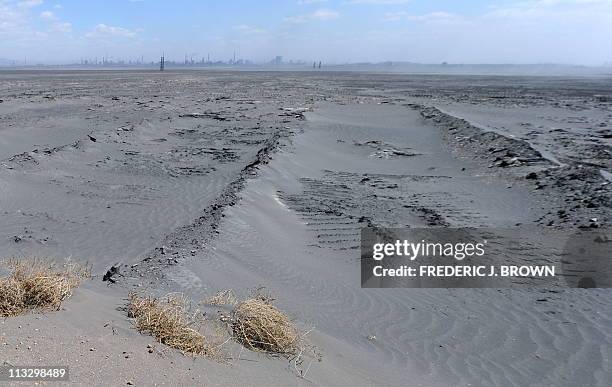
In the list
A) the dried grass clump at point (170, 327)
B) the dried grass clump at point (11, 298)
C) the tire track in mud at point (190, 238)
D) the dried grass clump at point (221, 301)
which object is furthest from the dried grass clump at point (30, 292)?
the tire track in mud at point (190, 238)

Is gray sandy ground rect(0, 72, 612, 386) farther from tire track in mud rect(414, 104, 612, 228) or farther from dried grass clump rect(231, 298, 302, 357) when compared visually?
dried grass clump rect(231, 298, 302, 357)

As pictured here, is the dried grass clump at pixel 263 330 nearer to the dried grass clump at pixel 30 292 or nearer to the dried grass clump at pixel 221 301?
the dried grass clump at pixel 221 301

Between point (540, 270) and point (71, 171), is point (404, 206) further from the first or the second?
point (71, 171)

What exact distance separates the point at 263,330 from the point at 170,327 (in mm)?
841

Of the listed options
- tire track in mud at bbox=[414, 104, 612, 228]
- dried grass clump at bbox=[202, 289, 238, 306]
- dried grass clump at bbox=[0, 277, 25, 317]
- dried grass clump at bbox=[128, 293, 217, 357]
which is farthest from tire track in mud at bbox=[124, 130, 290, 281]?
tire track in mud at bbox=[414, 104, 612, 228]

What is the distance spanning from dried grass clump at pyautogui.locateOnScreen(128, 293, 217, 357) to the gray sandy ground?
0.13 meters

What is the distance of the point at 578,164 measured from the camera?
13.1 m

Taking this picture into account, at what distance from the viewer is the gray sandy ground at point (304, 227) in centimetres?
430

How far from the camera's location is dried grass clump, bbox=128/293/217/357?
399 cm


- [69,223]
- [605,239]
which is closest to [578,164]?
[605,239]

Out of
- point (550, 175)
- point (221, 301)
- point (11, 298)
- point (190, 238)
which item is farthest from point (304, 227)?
point (550, 175)

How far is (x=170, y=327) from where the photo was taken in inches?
161

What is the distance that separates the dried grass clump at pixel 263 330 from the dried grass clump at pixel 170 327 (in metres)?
0.40

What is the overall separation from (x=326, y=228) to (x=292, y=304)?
2908mm
